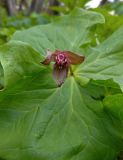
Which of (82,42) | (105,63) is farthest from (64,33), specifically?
(105,63)

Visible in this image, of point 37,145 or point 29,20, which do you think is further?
point 29,20

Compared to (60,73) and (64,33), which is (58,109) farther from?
(64,33)

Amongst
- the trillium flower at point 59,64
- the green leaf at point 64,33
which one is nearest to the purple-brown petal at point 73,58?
the trillium flower at point 59,64

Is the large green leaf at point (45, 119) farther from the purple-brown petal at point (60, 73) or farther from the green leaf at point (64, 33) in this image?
the green leaf at point (64, 33)

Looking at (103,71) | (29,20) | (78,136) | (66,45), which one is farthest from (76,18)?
(29,20)

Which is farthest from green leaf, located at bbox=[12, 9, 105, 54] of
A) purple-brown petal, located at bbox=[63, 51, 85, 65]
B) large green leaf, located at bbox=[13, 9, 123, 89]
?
purple-brown petal, located at bbox=[63, 51, 85, 65]

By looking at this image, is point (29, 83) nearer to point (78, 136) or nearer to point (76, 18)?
point (78, 136)
